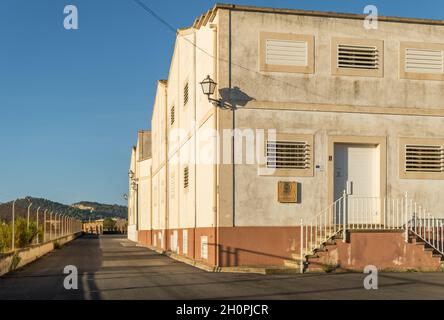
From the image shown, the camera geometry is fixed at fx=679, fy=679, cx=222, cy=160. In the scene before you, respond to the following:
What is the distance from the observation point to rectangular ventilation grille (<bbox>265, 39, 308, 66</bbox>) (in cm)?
2067

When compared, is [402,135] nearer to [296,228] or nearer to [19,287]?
[296,228]

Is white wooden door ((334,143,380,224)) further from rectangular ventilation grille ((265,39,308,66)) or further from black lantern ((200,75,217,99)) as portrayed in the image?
black lantern ((200,75,217,99))

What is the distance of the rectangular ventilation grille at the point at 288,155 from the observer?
20.2 meters

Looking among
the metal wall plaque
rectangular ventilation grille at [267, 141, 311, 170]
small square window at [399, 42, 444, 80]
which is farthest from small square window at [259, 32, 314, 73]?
the metal wall plaque

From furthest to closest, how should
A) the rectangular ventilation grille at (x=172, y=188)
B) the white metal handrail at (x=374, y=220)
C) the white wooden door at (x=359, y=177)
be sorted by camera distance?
the rectangular ventilation grille at (x=172, y=188)
the white wooden door at (x=359, y=177)
the white metal handrail at (x=374, y=220)

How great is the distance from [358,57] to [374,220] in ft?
16.8

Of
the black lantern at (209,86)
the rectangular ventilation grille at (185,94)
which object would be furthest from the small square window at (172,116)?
the black lantern at (209,86)

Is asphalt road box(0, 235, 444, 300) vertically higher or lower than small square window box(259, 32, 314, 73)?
lower

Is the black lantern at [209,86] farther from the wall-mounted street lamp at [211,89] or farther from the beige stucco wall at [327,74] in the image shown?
the beige stucco wall at [327,74]

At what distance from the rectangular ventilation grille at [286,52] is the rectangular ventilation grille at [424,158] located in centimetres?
435

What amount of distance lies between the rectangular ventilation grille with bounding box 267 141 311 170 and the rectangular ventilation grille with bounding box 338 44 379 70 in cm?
301

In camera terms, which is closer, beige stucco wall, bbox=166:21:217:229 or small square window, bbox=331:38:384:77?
small square window, bbox=331:38:384:77
